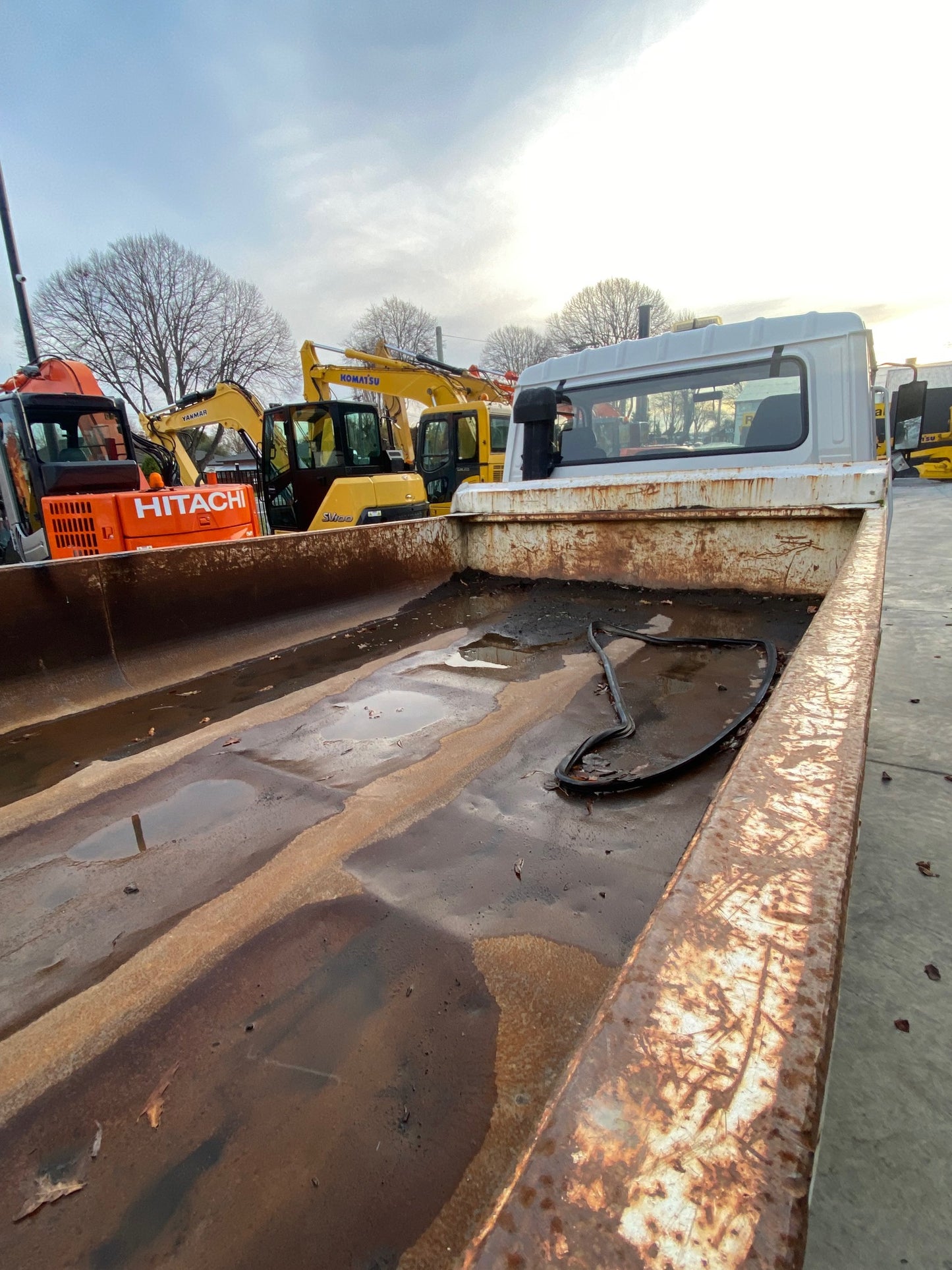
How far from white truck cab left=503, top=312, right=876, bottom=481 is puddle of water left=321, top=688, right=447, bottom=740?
8.70ft

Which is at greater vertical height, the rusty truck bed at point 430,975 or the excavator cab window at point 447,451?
the excavator cab window at point 447,451

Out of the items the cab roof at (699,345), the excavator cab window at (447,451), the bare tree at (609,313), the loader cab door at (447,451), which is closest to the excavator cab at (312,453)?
the excavator cab window at (447,451)

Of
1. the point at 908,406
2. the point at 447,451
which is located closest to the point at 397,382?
the point at 447,451

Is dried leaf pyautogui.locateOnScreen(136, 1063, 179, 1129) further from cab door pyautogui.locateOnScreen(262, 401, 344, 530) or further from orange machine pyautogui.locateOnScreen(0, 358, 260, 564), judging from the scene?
cab door pyautogui.locateOnScreen(262, 401, 344, 530)

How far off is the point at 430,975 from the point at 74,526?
4.47 metres

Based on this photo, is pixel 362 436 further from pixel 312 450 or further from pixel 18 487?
pixel 18 487

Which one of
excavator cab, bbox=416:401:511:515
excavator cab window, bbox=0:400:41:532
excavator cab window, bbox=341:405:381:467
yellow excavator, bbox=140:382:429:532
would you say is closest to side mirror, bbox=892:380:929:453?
yellow excavator, bbox=140:382:429:532

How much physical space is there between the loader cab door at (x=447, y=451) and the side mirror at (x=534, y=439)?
561cm

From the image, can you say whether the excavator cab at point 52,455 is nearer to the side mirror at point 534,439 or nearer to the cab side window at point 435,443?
the side mirror at point 534,439

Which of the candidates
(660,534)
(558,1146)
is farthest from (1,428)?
(558,1146)

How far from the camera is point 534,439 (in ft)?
17.1

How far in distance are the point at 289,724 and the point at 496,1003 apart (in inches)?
67.1

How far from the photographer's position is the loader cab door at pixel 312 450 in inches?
315

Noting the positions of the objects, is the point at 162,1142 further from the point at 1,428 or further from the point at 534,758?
the point at 1,428
